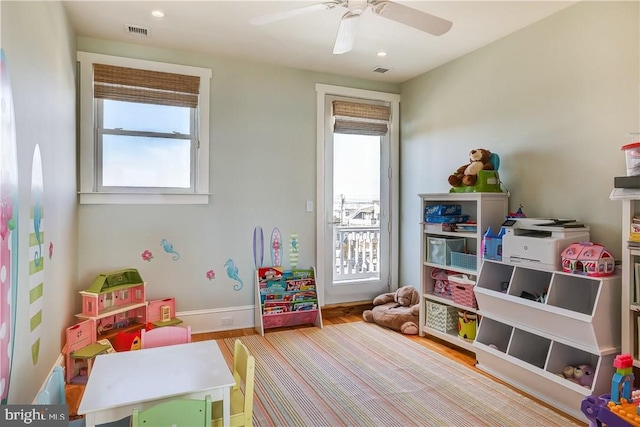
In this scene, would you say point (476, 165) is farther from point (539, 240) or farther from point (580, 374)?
point (580, 374)

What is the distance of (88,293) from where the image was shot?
10.0 ft

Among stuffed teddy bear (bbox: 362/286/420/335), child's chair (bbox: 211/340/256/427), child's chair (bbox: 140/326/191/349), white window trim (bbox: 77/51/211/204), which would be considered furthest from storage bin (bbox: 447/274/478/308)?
white window trim (bbox: 77/51/211/204)

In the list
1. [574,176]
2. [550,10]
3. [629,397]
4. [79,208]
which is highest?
[550,10]

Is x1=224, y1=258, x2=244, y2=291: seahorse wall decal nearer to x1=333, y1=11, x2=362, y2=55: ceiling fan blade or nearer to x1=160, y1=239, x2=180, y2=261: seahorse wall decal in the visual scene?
x1=160, y1=239, x2=180, y2=261: seahorse wall decal

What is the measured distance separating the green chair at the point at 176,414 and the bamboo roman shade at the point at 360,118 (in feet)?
11.0

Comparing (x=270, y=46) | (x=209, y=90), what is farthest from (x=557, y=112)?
(x=209, y=90)

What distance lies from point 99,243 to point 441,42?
11.3 ft

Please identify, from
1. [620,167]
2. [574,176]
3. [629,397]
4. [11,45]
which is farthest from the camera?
[574,176]

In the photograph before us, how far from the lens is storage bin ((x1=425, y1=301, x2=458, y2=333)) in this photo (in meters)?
3.50

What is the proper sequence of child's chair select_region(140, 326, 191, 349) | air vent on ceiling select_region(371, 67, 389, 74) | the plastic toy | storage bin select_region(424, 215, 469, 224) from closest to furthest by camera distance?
child's chair select_region(140, 326, 191, 349) → the plastic toy → storage bin select_region(424, 215, 469, 224) → air vent on ceiling select_region(371, 67, 389, 74)

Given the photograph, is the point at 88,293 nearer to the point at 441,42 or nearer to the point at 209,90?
the point at 209,90

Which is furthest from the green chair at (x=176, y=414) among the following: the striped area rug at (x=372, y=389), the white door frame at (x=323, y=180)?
the white door frame at (x=323, y=180)

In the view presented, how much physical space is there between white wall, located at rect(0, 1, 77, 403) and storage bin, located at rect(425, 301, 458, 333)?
2980mm

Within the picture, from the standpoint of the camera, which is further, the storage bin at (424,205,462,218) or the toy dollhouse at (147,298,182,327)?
the storage bin at (424,205,462,218)
